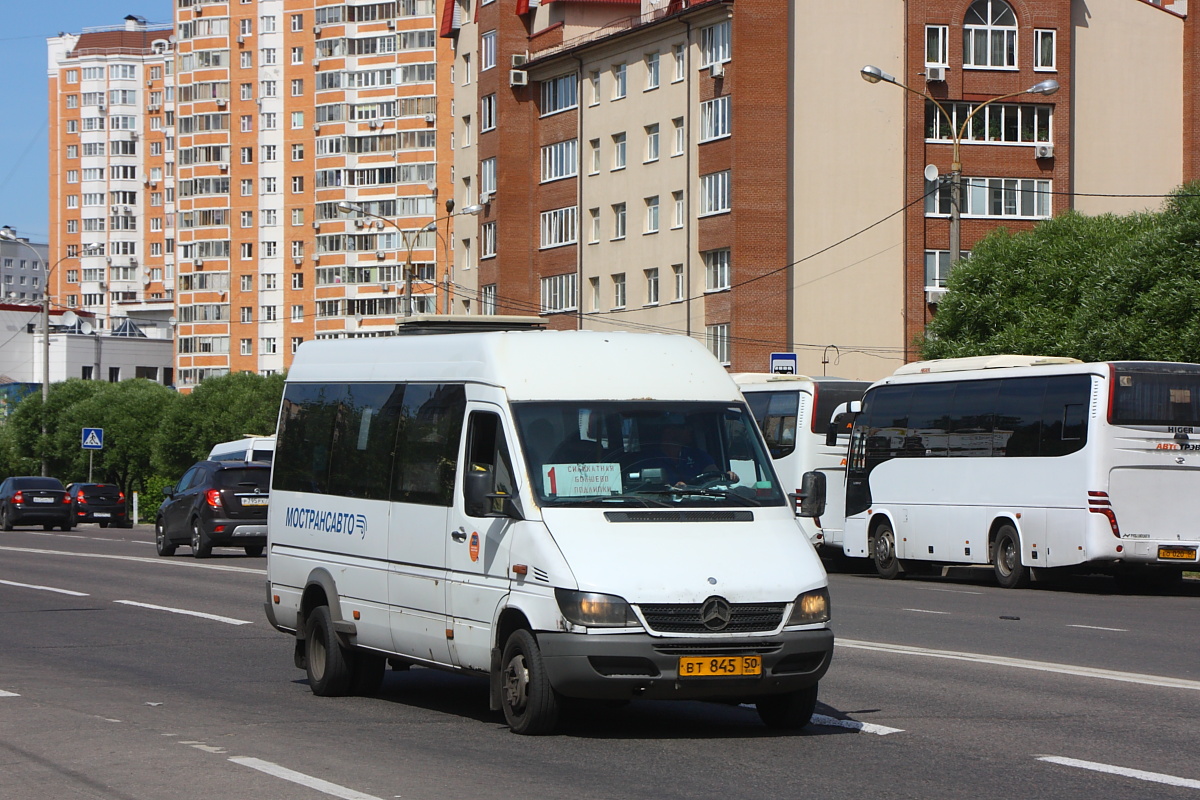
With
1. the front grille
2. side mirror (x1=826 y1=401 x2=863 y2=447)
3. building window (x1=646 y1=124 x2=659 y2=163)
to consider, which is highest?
building window (x1=646 y1=124 x2=659 y2=163)

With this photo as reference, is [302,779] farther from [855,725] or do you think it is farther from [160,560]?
[160,560]

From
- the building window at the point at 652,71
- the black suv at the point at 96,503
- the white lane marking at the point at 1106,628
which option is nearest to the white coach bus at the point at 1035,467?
the white lane marking at the point at 1106,628

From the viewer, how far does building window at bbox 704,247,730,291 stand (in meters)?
62.3

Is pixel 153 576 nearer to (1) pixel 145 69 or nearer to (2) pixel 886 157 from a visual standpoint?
(2) pixel 886 157

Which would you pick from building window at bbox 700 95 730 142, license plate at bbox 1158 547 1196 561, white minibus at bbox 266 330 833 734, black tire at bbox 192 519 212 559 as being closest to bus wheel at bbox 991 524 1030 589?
license plate at bbox 1158 547 1196 561

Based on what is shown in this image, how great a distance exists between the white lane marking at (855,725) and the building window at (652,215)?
55866 millimetres

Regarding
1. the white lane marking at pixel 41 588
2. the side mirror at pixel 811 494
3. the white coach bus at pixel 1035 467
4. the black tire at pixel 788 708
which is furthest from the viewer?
the white coach bus at pixel 1035 467

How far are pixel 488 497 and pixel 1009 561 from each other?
1859 centimetres

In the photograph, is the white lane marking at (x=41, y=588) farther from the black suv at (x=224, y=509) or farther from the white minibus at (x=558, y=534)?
the white minibus at (x=558, y=534)

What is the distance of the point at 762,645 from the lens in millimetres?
9602

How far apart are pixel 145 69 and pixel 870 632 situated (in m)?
160

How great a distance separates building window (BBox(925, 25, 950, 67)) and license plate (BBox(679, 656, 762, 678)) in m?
56.1

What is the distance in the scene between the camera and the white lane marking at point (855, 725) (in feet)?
33.7

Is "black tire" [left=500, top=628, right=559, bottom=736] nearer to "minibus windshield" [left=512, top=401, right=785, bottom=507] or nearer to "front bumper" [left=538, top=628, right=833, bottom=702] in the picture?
"front bumper" [left=538, top=628, right=833, bottom=702]
